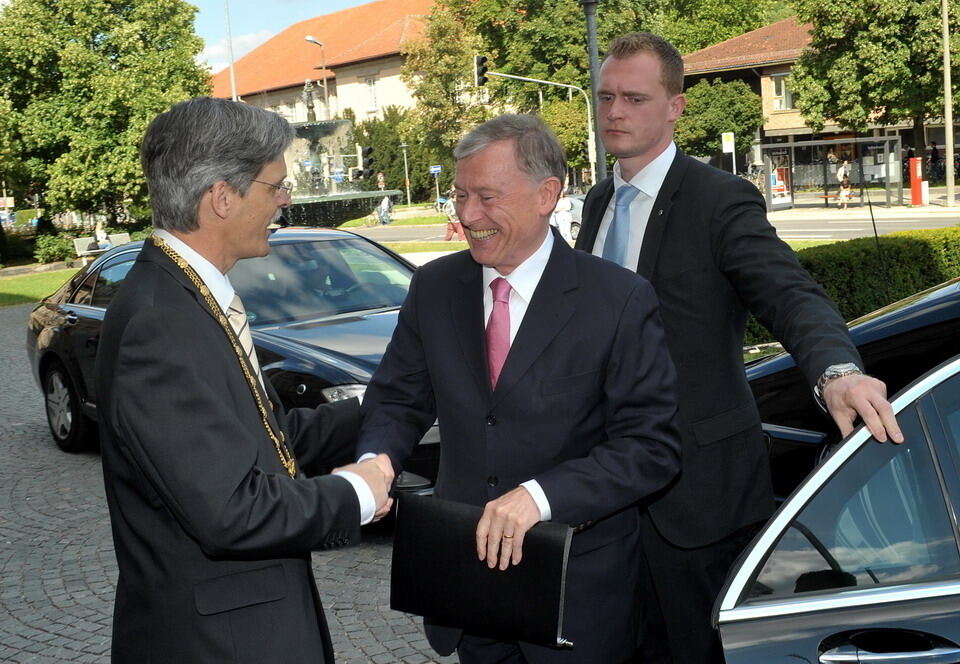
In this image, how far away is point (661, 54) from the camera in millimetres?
3359

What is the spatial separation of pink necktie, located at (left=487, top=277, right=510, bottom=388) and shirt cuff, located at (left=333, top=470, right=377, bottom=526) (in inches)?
18.8

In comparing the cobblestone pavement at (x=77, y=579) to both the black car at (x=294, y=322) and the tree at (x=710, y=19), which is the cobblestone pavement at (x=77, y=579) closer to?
the black car at (x=294, y=322)

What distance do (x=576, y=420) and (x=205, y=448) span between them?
3.00 feet

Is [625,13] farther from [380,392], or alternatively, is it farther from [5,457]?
[380,392]

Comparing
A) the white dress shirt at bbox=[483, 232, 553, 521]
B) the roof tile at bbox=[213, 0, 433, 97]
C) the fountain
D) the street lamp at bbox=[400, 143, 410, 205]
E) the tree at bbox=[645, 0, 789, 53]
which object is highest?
the roof tile at bbox=[213, 0, 433, 97]

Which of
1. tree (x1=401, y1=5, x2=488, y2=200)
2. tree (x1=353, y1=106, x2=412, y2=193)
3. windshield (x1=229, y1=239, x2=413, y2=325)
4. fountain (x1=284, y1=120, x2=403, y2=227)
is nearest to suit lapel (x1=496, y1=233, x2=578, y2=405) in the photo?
windshield (x1=229, y1=239, x2=413, y2=325)

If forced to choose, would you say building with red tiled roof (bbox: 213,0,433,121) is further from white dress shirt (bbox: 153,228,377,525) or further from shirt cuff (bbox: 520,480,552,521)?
shirt cuff (bbox: 520,480,552,521)

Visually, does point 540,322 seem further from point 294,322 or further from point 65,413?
point 65,413

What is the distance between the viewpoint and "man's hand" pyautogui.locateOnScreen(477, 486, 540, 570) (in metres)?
2.38

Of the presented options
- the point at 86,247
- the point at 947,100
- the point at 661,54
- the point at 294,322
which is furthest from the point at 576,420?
the point at 86,247

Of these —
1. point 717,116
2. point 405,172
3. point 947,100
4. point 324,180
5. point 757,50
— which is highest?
point 757,50

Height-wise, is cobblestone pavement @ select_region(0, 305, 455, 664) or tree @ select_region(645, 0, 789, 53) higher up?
tree @ select_region(645, 0, 789, 53)

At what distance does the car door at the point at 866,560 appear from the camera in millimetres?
2172

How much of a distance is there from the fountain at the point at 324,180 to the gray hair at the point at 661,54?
24.7 m
